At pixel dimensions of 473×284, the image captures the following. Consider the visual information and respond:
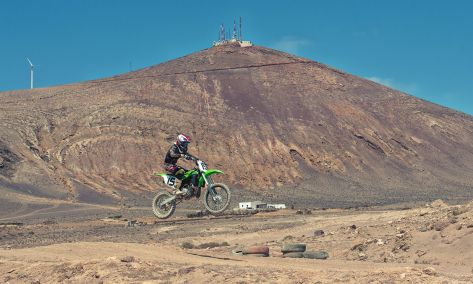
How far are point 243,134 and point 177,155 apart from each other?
8770 centimetres

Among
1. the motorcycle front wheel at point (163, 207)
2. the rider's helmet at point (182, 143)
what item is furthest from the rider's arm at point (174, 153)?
the motorcycle front wheel at point (163, 207)

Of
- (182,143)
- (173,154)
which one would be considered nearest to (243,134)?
(173,154)

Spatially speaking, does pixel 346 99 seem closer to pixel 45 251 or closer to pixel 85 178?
pixel 85 178

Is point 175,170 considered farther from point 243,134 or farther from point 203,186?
point 243,134

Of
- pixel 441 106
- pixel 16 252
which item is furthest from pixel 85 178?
pixel 441 106

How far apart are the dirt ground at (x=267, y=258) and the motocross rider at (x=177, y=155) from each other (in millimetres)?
2356

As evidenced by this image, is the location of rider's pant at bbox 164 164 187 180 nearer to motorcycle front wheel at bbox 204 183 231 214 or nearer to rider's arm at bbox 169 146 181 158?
rider's arm at bbox 169 146 181 158

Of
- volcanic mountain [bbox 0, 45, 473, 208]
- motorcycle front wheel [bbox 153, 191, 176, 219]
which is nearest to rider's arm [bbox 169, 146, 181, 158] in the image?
motorcycle front wheel [bbox 153, 191, 176, 219]

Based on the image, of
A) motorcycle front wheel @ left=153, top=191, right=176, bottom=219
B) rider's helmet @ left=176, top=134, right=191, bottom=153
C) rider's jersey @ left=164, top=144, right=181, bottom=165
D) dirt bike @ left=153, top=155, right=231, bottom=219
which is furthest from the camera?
motorcycle front wheel @ left=153, top=191, right=176, bottom=219

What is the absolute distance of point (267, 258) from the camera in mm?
20688

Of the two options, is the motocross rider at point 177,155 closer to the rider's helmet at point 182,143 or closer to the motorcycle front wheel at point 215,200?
the rider's helmet at point 182,143

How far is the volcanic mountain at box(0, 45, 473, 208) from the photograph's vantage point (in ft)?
300

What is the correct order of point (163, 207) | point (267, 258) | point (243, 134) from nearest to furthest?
1. point (267, 258)
2. point (163, 207)
3. point (243, 134)

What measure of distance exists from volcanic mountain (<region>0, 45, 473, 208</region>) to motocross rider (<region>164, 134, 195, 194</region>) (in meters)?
60.8
